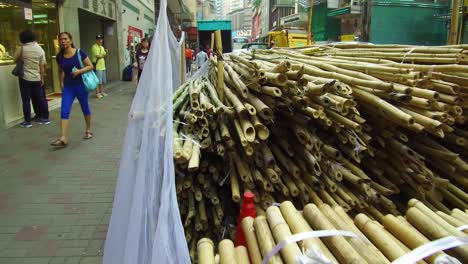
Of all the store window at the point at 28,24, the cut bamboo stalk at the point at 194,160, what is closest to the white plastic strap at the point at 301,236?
the cut bamboo stalk at the point at 194,160

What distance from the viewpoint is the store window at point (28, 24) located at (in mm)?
8523

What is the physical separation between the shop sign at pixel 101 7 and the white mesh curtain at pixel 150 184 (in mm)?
11330

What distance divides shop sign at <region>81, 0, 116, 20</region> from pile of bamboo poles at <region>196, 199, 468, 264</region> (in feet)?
41.1

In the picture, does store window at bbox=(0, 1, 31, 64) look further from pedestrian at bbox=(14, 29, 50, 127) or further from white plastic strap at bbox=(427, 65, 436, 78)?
white plastic strap at bbox=(427, 65, 436, 78)

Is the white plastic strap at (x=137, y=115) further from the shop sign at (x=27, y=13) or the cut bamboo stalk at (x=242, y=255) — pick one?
the shop sign at (x=27, y=13)

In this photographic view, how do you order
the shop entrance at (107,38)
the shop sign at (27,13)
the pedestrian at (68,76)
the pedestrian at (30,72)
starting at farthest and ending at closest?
the shop entrance at (107,38) < the shop sign at (27,13) < the pedestrian at (30,72) < the pedestrian at (68,76)

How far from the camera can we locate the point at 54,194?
4.62m

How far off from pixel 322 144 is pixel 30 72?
6.59 metres

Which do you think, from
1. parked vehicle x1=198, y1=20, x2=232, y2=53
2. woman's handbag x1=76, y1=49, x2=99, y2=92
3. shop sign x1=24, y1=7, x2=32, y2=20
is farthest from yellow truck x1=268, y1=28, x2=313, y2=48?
woman's handbag x1=76, y1=49, x2=99, y2=92

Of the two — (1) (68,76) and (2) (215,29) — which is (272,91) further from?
(2) (215,29)

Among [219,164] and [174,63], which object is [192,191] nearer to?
[219,164]

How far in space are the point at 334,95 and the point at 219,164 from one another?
97 cm

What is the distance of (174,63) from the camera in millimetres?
6711

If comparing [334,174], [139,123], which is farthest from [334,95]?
[139,123]
